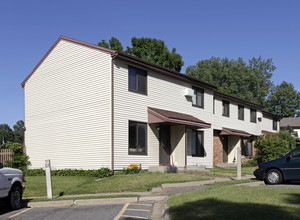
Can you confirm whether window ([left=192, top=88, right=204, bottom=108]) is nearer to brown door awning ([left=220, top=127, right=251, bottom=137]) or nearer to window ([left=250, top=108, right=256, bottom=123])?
brown door awning ([left=220, top=127, right=251, bottom=137])

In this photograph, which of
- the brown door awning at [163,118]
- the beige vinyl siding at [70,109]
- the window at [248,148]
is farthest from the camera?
the window at [248,148]

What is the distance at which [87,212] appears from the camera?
9.77m

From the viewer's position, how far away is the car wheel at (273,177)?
13.9 metres

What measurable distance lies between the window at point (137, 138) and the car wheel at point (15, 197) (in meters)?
8.00

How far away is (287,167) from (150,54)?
3643 centimetres

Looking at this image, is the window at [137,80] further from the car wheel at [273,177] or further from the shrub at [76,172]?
the car wheel at [273,177]

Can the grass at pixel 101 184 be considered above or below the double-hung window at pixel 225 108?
below

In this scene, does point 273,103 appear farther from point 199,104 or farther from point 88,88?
point 88,88

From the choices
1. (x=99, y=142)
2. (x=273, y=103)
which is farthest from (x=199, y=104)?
(x=273, y=103)

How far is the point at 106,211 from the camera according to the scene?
9.77 m

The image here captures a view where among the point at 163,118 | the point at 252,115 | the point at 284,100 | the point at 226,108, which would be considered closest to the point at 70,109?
the point at 163,118

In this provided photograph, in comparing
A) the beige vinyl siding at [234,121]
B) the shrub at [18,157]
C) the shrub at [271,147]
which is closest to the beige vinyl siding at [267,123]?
the beige vinyl siding at [234,121]

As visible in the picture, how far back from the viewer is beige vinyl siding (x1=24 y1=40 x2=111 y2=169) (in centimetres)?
1834

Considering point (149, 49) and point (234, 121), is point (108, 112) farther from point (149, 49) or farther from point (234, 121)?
point (149, 49)
